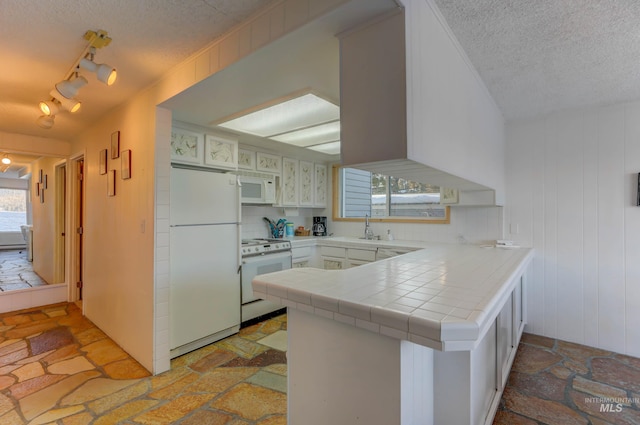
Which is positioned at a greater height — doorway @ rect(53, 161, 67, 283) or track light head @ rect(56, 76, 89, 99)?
track light head @ rect(56, 76, 89, 99)

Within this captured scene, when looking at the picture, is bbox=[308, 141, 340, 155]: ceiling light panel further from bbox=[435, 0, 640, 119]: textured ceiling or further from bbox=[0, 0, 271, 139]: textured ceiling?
bbox=[0, 0, 271, 139]: textured ceiling

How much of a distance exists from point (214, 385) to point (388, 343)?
178 cm

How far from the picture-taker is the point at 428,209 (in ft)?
12.6

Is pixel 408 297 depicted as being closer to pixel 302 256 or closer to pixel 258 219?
pixel 302 256

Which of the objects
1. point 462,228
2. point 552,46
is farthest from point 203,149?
point 462,228

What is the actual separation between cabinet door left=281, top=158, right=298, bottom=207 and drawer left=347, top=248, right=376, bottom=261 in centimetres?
117

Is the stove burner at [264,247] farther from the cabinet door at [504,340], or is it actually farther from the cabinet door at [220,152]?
the cabinet door at [504,340]

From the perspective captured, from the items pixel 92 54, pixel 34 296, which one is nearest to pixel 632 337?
pixel 92 54

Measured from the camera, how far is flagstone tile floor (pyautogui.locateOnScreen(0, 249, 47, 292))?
13.6 feet

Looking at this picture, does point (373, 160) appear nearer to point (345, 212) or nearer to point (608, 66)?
point (608, 66)

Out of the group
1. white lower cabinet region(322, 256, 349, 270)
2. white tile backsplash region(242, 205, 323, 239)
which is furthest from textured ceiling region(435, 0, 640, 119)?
white tile backsplash region(242, 205, 323, 239)

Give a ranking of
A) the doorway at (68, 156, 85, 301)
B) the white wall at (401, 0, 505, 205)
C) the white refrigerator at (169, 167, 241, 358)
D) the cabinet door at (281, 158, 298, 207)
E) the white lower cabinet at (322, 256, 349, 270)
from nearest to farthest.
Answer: the white wall at (401, 0, 505, 205) → the white refrigerator at (169, 167, 241, 358) → the white lower cabinet at (322, 256, 349, 270) → the doorway at (68, 156, 85, 301) → the cabinet door at (281, 158, 298, 207)

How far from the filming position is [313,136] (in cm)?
335

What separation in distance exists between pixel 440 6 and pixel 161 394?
2.97 meters
